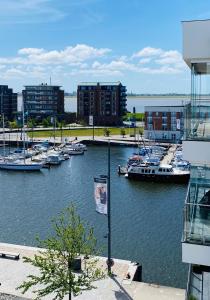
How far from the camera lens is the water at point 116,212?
29.0m

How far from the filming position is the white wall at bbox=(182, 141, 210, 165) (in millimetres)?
9008

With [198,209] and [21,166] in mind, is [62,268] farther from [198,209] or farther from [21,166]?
[21,166]

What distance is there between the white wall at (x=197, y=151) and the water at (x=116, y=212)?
672 inches

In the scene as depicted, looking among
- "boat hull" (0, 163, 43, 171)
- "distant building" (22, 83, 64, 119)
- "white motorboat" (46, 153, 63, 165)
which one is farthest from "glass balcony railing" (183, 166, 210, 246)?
"distant building" (22, 83, 64, 119)

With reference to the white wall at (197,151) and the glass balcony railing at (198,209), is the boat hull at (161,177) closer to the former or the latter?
the glass balcony railing at (198,209)

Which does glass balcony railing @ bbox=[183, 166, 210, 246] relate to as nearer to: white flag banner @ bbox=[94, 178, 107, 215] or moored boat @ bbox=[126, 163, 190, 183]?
white flag banner @ bbox=[94, 178, 107, 215]

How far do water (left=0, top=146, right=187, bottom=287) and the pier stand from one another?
387 centimetres

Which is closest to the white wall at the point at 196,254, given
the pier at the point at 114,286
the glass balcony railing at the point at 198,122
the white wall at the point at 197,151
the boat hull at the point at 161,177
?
the white wall at the point at 197,151

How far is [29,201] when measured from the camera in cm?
4684

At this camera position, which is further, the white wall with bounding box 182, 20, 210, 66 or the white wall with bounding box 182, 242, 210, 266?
the white wall with bounding box 182, 242, 210, 266

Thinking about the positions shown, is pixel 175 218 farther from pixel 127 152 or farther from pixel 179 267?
pixel 127 152

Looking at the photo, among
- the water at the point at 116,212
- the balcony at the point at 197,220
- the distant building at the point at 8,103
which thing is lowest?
the water at the point at 116,212

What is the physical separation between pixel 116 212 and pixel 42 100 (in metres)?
103

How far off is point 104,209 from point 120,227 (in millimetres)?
14040
